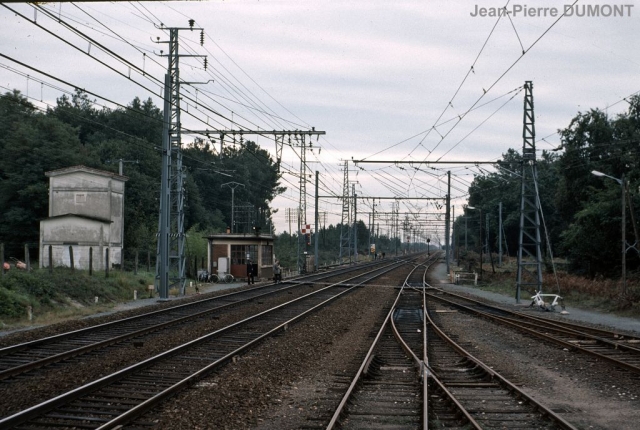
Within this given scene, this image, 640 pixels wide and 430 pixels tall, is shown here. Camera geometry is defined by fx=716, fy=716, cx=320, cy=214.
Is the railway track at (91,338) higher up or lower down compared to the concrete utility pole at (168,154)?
lower down

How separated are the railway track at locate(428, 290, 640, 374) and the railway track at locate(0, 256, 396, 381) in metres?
9.81

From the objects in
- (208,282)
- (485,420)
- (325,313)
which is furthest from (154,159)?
(485,420)

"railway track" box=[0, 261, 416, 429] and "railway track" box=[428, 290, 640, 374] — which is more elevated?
"railway track" box=[0, 261, 416, 429]

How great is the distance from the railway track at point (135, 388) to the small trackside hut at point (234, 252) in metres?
27.0

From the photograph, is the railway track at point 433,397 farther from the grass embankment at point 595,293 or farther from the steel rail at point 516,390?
the grass embankment at point 595,293

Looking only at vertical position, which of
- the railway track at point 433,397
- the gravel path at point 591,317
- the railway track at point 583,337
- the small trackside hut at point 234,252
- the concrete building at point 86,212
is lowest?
the gravel path at point 591,317

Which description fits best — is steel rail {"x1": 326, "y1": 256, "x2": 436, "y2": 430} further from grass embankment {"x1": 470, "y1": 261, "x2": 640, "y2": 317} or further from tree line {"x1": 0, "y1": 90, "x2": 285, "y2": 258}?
tree line {"x1": 0, "y1": 90, "x2": 285, "y2": 258}

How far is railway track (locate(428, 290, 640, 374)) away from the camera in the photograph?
48.0 feet

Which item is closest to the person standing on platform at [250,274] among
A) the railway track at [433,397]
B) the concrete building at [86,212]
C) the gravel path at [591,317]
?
the concrete building at [86,212]

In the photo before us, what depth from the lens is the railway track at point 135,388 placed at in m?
8.59

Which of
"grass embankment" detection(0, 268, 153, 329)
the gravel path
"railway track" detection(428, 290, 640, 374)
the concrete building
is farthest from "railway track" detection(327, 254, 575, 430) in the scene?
the concrete building

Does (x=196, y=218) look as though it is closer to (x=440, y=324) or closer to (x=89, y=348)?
(x=440, y=324)

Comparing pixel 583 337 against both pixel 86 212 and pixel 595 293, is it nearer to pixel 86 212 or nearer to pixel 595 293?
pixel 595 293

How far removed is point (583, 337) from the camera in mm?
18234
